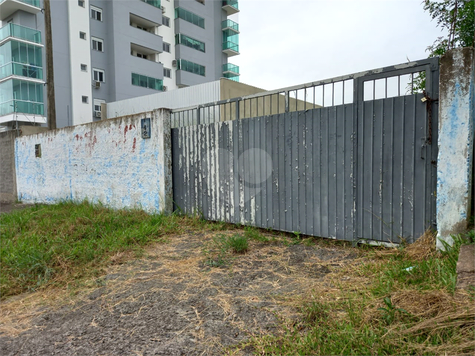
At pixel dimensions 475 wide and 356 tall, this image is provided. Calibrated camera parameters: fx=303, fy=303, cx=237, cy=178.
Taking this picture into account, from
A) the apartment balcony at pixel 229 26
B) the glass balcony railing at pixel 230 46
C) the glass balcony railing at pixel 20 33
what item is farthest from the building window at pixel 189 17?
the glass balcony railing at pixel 20 33

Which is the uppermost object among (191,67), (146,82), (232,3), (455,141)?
(232,3)

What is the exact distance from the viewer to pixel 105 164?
23.7 feet

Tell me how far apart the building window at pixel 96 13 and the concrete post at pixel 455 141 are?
23.1 metres

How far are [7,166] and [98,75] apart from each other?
11.6 meters

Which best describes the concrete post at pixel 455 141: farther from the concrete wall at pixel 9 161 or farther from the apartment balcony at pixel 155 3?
the apartment balcony at pixel 155 3

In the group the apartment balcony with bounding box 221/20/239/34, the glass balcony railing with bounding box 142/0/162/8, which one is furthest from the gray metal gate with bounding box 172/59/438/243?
the apartment balcony with bounding box 221/20/239/34

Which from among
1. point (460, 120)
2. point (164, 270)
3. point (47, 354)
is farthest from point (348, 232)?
point (47, 354)

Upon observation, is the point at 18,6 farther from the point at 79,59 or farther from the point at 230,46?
the point at 230,46

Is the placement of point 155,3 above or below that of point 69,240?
above

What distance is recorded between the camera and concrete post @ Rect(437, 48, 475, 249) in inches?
113

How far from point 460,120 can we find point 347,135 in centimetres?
116

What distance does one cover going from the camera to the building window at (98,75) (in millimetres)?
20269

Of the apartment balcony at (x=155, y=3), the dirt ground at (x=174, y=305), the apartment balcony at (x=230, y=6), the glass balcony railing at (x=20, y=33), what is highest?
the apartment balcony at (x=230, y=6)

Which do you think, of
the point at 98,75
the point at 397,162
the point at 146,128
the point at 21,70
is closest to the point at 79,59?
the point at 98,75
